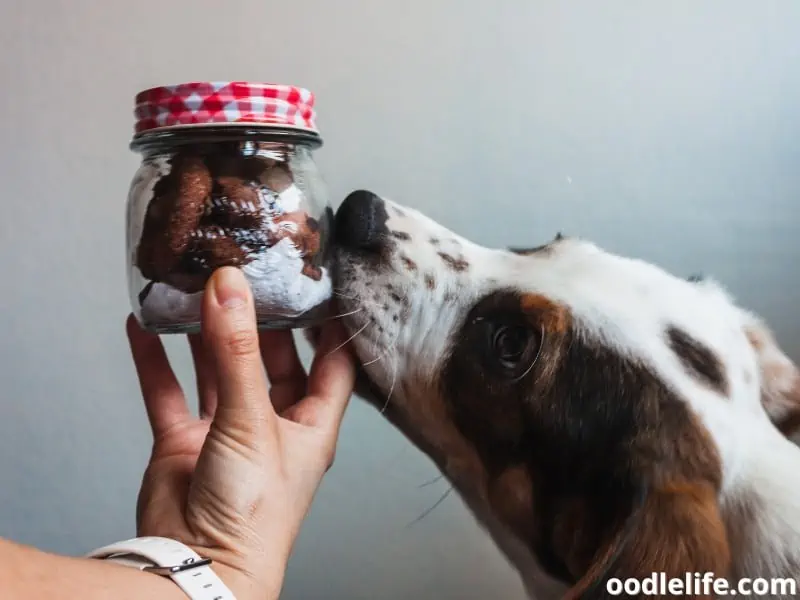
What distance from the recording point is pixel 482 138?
1270mm

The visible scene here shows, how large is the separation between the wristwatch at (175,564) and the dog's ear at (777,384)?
694 mm

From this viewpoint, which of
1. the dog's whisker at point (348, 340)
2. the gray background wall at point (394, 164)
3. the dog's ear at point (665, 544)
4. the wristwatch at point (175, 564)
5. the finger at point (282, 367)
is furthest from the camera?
the gray background wall at point (394, 164)

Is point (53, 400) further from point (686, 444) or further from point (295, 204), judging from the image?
point (686, 444)

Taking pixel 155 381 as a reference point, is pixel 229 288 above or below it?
above

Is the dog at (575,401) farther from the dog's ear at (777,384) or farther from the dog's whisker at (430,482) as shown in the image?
the dog's whisker at (430,482)

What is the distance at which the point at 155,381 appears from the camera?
922 millimetres

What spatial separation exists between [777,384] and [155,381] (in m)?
0.78

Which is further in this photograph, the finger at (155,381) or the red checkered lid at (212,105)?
the finger at (155,381)

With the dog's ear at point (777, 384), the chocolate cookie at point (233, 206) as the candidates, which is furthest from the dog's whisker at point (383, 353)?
the dog's ear at point (777, 384)

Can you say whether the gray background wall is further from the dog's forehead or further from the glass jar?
the glass jar

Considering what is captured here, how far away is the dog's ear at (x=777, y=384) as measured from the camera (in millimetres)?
948

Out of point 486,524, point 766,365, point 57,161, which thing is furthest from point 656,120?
point 57,161

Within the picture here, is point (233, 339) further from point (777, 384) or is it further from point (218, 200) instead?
point (777, 384)

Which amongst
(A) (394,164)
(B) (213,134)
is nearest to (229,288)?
(B) (213,134)
